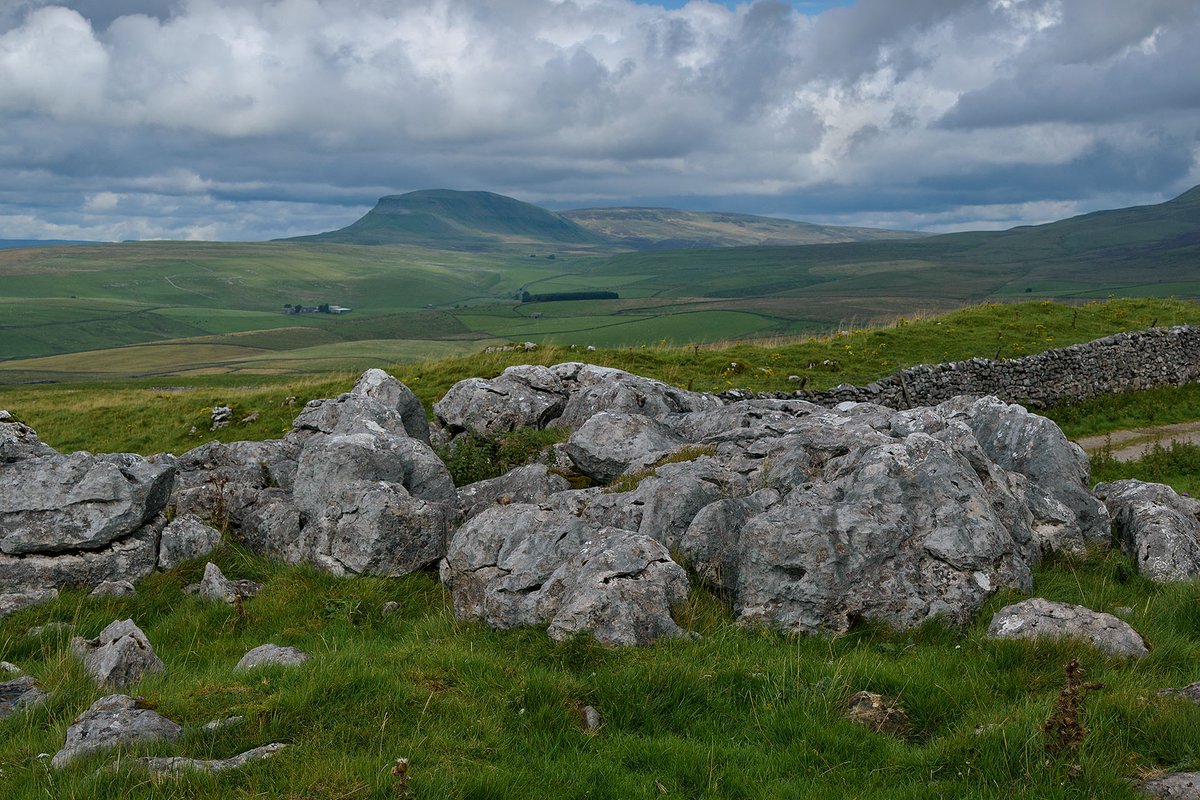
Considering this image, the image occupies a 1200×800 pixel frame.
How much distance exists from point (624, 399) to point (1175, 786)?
14.1 m

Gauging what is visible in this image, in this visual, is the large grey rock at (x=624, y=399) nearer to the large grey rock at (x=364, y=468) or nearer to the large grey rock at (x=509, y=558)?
the large grey rock at (x=364, y=468)

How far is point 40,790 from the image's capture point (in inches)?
275

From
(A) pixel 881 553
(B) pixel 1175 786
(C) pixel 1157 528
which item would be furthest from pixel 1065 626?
(C) pixel 1157 528

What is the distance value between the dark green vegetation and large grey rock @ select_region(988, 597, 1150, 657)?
854 inches

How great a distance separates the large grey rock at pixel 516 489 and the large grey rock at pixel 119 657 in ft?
19.2

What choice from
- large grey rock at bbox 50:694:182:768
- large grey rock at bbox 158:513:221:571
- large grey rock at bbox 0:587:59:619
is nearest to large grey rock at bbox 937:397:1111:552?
large grey rock at bbox 50:694:182:768

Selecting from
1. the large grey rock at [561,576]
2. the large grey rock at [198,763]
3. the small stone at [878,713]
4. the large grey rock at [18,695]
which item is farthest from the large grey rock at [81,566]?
the small stone at [878,713]

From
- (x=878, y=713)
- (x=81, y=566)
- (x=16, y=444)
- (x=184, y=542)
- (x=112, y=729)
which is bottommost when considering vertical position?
(x=878, y=713)

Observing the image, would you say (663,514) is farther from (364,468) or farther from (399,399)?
(399,399)

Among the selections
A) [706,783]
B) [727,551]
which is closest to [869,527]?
[727,551]

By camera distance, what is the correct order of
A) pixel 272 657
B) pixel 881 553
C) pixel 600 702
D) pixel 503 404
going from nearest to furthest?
pixel 600 702 < pixel 272 657 < pixel 881 553 < pixel 503 404

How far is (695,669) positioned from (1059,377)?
1359 inches

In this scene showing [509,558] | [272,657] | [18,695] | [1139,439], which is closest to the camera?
[18,695]

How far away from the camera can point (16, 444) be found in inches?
624
